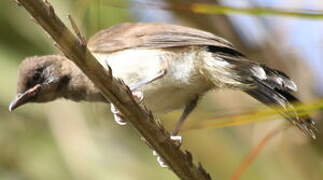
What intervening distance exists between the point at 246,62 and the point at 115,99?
1.30m

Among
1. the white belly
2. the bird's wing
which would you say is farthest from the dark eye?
the white belly

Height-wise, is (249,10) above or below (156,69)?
above

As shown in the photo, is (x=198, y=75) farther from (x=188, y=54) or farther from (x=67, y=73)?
(x=67, y=73)

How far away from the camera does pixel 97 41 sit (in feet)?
14.8

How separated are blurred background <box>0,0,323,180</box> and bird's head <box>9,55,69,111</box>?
9.8 inches

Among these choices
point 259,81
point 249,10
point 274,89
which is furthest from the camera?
point 259,81

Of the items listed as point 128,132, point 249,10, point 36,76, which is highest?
point 249,10

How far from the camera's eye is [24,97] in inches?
169

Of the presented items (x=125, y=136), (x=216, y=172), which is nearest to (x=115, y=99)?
(x=216, y=172)

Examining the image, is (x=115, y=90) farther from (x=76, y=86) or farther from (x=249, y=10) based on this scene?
(x=76, y=86)

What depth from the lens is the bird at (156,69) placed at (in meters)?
4.05

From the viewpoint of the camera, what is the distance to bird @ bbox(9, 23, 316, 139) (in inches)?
159

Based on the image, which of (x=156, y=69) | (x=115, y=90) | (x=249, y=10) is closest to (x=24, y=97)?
(x=156, y=69)

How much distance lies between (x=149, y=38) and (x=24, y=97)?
2.51 ft
